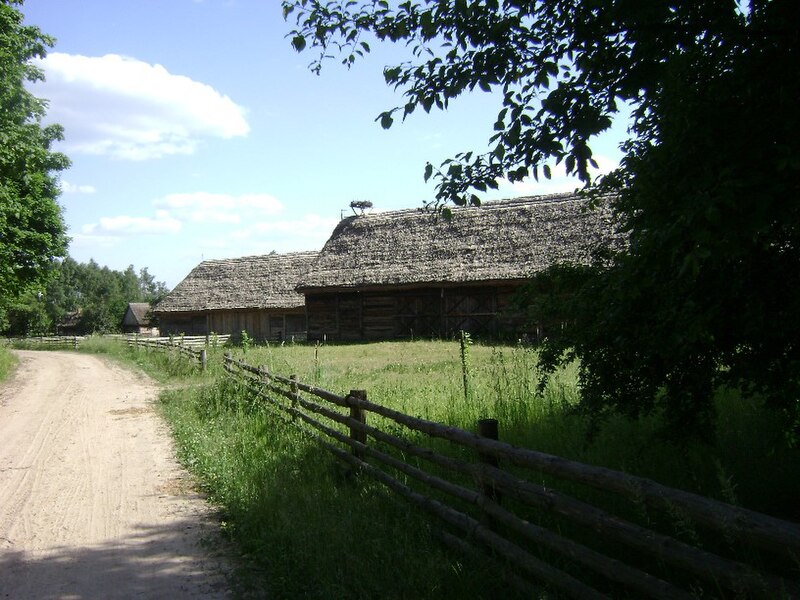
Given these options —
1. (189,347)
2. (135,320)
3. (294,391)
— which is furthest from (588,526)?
(135,320)

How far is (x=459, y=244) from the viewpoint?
27078 mm

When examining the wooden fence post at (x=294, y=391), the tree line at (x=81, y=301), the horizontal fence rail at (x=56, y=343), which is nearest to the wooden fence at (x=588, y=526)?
the wooden fence post at (x=294, y=391)

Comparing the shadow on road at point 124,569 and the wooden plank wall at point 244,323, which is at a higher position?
the wooden plank wall at point 244,323

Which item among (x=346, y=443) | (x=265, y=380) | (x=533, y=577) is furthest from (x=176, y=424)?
(x=533, y=577)

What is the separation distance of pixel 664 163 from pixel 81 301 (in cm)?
10327

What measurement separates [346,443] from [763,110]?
4.88 metres

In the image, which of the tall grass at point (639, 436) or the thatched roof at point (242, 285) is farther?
the thatched roof at point (242, 285)

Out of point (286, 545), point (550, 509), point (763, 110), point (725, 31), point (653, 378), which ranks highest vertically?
point (725, 31)

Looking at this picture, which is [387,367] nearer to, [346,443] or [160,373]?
[160,373]

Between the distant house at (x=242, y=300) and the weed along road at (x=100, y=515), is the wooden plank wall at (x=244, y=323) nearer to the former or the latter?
the distant house at (x=242, y=300)

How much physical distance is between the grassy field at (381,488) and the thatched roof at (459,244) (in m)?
15.2

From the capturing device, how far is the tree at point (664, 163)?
10.6ft

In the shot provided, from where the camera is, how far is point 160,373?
766 inches

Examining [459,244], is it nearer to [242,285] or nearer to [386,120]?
[242,285]
